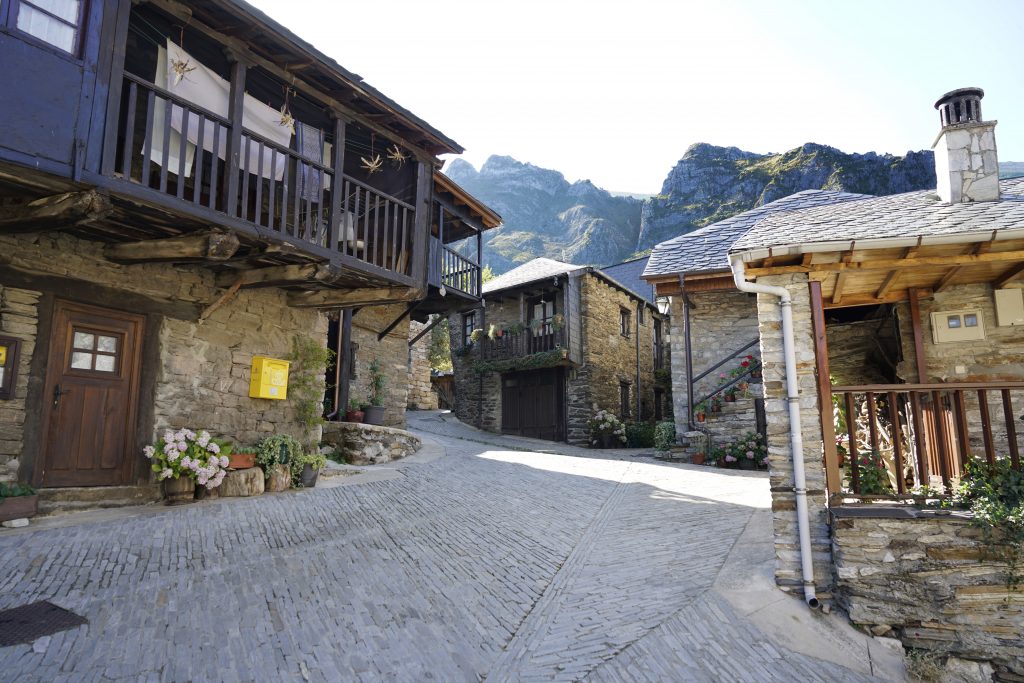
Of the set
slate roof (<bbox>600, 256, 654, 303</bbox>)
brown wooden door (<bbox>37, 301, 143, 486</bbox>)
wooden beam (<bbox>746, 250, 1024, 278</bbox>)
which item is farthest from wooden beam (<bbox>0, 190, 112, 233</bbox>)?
slate roof (<bbox>600, 256, 654, 303</bbox>)

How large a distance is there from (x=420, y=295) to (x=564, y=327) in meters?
8.51

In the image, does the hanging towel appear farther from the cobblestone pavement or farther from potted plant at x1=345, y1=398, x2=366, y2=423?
potted plant at x1=345, y1=398, x2=366, y2=423

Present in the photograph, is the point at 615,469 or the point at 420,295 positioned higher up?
the point at 420,295

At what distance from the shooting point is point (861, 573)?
4523 millimetres

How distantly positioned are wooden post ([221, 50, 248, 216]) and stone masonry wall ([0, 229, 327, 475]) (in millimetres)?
1401

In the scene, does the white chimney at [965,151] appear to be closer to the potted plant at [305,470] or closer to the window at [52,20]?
the potted plant at [305,470]

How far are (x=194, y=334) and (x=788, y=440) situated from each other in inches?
253

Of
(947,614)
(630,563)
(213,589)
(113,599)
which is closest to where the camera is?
(113,599)

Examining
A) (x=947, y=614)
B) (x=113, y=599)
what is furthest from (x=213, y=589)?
(x=947, y=614)

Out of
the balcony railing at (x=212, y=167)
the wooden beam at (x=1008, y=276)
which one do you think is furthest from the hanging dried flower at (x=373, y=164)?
the wooden beam at (x=1008, y=276)

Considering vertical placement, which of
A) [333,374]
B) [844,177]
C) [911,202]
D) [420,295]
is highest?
[844,177]

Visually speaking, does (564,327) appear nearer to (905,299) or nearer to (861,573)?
(905,299)

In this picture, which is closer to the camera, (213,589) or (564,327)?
(213,589)

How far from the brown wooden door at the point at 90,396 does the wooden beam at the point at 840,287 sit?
741 centimetres
